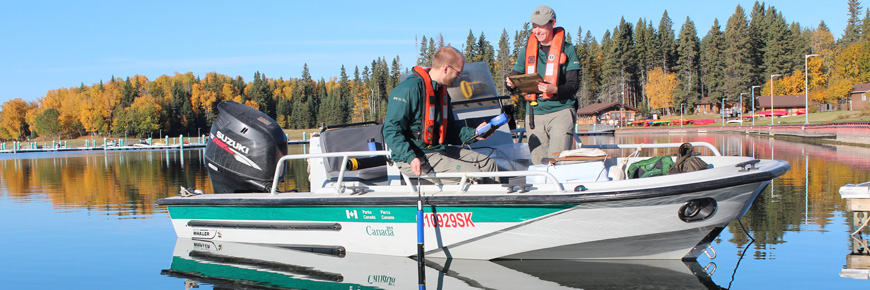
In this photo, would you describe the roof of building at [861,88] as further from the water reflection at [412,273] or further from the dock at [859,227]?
the water reflection at [412,273]

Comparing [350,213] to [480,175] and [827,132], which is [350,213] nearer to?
[480,175]

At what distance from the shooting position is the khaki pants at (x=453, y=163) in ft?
21.1

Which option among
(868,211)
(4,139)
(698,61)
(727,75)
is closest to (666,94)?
(727,75)

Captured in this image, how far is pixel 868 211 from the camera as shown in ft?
24.8

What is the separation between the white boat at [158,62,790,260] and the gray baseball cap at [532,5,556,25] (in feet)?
4.48

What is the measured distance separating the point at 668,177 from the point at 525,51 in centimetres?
235

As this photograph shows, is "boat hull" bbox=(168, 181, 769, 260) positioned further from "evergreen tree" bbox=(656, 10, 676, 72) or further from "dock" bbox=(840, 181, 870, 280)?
"evergreen tree" bbox=(656, 10, 676, 72)

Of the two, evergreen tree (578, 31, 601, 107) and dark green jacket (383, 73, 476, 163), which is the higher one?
evergreen tree (578, 31, 601, 107)

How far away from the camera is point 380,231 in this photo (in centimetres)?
684

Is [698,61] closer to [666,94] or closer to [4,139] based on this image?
[666,94]

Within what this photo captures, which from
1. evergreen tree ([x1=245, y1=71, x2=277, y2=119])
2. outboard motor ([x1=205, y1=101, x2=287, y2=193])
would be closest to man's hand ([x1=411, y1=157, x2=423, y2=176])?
outboard motor ([x1=205, y1=101, x2=287, y2=193])

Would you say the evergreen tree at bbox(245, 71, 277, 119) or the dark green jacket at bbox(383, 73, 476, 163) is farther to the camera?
the evergreen tree at bbox(245, 71, 277, 119)

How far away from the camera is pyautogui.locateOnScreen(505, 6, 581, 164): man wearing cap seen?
7.14 meters

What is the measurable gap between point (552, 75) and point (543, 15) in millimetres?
618
